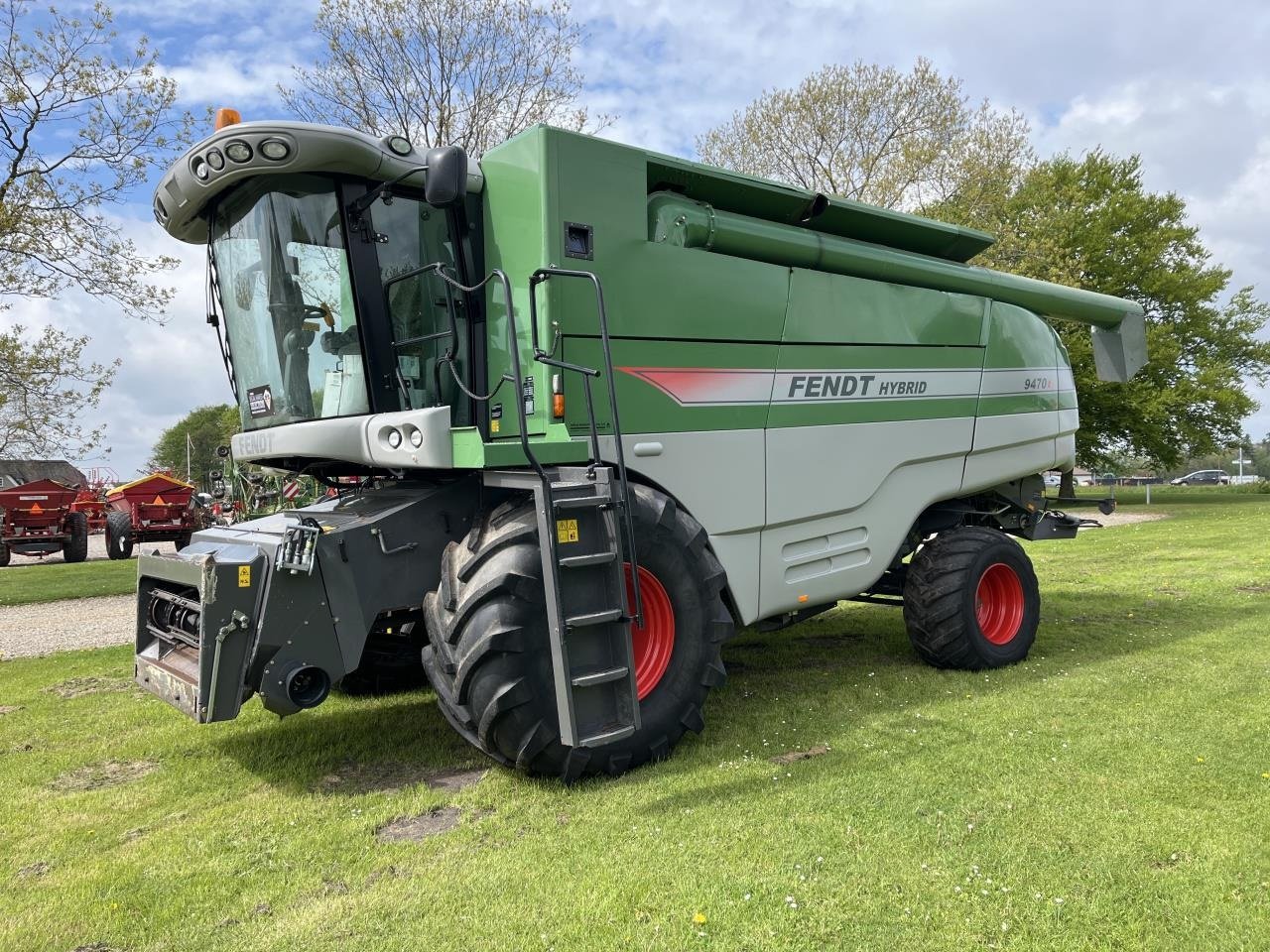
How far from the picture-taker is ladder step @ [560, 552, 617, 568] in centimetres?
393

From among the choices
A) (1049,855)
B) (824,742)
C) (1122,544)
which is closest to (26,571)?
(824,742)

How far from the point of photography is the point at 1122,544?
15.5 meters

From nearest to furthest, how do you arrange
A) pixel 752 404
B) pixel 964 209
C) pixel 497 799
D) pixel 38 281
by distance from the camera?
pixel 497 799 → pixel 752 404 → pixel 38 281 → pixel 964 209

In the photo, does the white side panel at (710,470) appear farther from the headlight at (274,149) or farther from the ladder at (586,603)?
the headlight at (274,149)

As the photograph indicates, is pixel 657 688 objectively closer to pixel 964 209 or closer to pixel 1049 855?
pixel 1049 855

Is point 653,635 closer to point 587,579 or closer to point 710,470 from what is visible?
point 587,579

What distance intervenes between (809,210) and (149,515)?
16.1m

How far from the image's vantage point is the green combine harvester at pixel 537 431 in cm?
399

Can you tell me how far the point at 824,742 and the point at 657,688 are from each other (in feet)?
3.29

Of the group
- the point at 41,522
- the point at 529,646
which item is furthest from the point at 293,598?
the point at 41,522

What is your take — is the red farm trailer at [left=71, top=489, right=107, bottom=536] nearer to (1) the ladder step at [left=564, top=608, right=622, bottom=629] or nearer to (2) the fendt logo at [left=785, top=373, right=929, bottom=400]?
(2) the fendt logo at [left=785, top=373, right=929, bottom=400]

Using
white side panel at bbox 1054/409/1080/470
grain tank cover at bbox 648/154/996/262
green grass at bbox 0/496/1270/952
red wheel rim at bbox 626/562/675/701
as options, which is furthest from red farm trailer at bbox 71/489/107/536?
white side panel at bbox 1054/409/1080/470

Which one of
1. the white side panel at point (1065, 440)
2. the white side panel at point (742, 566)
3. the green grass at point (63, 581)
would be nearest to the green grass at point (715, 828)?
the white side panel at point (742, 566)

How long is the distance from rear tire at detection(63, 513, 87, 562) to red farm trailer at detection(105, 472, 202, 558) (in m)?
0.52
